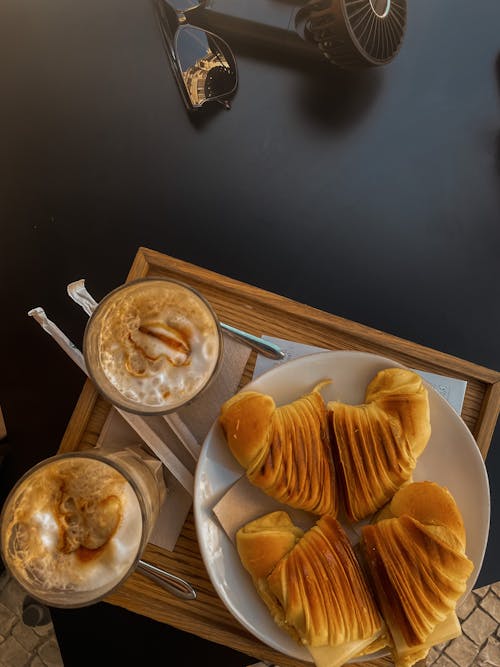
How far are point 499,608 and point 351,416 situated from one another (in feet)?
3.94

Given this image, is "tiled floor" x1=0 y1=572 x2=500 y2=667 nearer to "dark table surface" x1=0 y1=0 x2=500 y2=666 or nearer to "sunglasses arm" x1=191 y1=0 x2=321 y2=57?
"dark table surface" x1=0 y1=0 x2=500 y2=666

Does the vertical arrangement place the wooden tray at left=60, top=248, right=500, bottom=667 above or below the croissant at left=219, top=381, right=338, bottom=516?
above

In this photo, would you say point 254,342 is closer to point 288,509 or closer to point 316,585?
point 288,509

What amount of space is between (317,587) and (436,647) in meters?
1.06

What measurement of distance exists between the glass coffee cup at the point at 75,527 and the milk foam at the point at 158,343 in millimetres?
136

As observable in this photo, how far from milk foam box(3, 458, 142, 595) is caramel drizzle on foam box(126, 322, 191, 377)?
0.19m

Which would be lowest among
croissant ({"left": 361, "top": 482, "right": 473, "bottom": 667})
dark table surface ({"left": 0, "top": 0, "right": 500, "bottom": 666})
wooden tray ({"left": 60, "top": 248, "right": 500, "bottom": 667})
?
croissant ({"left": 361, "top": 482, "right": 473, "bottom": 667})

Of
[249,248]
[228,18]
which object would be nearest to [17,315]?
[249,248]

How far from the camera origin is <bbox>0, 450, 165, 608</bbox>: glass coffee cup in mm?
875

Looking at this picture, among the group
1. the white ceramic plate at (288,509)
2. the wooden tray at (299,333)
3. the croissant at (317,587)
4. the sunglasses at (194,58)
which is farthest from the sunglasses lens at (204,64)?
the croissant at (317,587)

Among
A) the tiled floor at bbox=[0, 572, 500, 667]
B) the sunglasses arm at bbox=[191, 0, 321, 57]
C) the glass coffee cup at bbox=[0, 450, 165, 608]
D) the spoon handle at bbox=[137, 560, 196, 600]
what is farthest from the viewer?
the tiled floor at bbox=[0, 572, 500, 667]

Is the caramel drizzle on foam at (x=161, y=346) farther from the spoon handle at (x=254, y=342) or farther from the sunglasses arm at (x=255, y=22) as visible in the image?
the sunglasses arm at (x=255, y=22)

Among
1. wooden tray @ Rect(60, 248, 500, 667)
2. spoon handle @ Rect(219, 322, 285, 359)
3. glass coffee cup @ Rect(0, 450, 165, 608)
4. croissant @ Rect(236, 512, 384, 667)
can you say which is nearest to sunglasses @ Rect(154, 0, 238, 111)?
wooden tray @ Rect(60, 248, 500, 667)

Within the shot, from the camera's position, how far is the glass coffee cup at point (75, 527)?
2.87 feet
